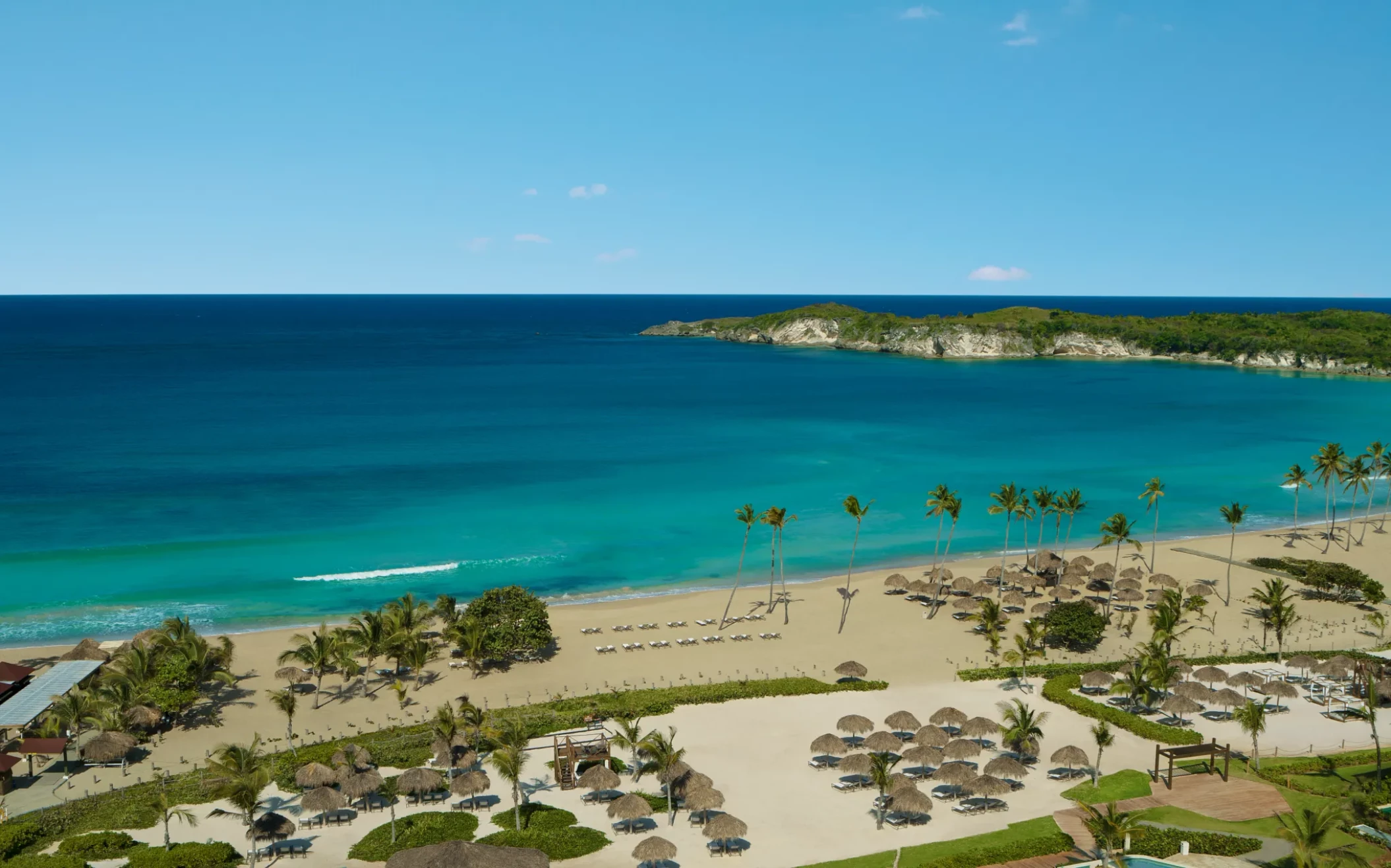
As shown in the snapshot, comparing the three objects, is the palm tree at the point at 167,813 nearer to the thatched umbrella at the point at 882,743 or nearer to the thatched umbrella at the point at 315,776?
the thatched umbrella at the point at 315,776

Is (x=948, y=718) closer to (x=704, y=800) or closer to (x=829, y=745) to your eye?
(x=829, y=745)

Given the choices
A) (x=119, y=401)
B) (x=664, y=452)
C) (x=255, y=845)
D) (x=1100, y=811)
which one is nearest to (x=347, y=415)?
(x=119, y=401)

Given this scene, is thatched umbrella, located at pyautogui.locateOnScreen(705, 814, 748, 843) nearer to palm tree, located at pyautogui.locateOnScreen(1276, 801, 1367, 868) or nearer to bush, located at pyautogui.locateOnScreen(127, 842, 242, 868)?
bush, located at pyautogui.locateOnScreen(127, 842, 242, 868)

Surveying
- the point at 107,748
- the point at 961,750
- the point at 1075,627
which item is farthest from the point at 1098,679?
the point at 107,748

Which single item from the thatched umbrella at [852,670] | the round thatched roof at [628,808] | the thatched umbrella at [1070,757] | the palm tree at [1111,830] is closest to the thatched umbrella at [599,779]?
the round thatched roof at [628,808]

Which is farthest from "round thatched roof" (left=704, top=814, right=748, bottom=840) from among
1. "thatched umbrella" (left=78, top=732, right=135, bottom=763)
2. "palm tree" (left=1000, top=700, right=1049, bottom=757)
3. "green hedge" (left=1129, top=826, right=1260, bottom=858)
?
"thatched umbrella" (left=78, top=732, right=135, bottom=763)
